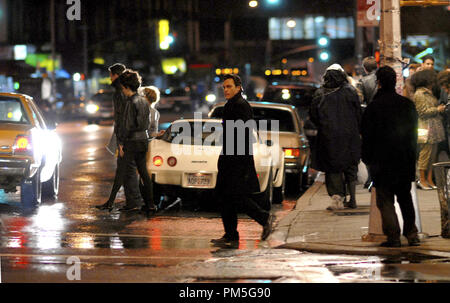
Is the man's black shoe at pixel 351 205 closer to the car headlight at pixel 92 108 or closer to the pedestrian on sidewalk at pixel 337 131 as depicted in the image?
the pedestrian on sidewalk at pixel 337 131

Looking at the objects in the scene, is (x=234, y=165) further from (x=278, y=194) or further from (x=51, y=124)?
(x=51, y=124)

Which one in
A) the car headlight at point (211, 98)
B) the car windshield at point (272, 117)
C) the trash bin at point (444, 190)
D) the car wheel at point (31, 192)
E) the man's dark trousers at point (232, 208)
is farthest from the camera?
the car headlight at point (211, 98)

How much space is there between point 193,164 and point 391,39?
360 cm

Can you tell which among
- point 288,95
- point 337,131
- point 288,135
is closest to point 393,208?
point 337,131

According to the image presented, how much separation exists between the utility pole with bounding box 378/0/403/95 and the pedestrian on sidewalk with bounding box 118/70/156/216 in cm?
373

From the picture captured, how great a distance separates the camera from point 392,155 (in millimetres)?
9391

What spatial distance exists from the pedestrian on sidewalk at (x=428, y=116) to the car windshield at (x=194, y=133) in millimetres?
3223

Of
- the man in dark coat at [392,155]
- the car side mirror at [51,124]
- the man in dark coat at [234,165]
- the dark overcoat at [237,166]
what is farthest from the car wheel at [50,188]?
the man in dark coat at [392,155]

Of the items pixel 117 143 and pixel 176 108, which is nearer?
pixel 117 143

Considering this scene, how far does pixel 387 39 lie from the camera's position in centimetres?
1065

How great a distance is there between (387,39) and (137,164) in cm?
414

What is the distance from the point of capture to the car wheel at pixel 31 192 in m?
13.1
